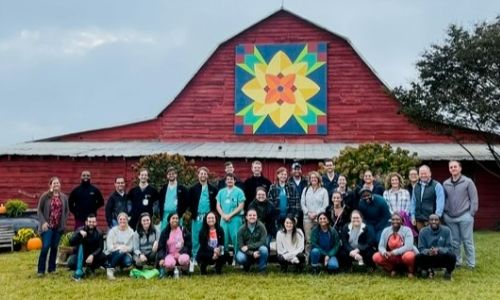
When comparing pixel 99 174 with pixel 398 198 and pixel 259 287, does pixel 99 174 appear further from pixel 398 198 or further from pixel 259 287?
pixel 259 287

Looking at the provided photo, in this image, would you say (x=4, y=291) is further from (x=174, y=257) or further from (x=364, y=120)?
(x=364, y=120)

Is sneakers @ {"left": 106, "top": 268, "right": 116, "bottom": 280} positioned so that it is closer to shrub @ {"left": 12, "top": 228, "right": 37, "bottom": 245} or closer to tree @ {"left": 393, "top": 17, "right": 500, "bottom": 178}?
shrub @ {"left": 12, "top": 228, "right": 37, "bottom": 245}

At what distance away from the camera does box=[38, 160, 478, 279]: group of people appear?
880 cm

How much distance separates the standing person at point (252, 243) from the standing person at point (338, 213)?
1117mm

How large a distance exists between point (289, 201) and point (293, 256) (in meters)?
1.05

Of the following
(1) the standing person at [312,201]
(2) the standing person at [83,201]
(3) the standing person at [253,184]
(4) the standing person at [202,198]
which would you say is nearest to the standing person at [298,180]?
(1) the standing person at [312,201]

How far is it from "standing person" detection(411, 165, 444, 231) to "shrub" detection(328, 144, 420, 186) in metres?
5.15

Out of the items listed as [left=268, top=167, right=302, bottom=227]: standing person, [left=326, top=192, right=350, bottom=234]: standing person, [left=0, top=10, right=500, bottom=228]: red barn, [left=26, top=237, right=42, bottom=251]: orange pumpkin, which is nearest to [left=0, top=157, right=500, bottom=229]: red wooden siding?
[left=0, top=10, right=500, bottom=228]: red barn

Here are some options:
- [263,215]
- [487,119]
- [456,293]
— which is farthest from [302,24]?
[456,293]

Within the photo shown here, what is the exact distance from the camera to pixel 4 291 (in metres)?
8.05

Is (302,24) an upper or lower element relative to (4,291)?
upper

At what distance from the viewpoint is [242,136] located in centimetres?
2122

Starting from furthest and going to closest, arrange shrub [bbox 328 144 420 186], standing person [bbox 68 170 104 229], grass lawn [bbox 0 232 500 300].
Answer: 1. shrub [bbox 328 144 420 186]
2. standing person [bbox 68 170 104 229]
3. grass lawn [bbox 0 232 500 300]

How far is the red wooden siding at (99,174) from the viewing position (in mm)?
19172
